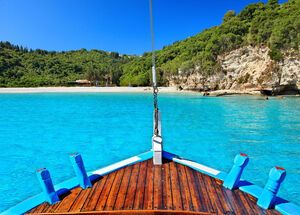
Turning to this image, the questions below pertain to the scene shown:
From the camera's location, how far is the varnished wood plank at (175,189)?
12.2 feet

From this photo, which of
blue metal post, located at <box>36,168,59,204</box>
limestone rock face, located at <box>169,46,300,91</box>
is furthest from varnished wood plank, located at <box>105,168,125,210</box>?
limestone rock face, located at <box>169,46,300,91</box>

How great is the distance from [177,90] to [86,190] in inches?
2420

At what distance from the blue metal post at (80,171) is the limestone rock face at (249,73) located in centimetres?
4657

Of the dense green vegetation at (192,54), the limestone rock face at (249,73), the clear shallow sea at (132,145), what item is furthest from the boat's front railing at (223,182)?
the dense green vegetation at (192,54)

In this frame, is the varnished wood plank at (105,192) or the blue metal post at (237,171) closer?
the varnished wood plank at (105,192)

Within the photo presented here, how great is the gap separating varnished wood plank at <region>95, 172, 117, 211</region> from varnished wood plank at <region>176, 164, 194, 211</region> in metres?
1.31

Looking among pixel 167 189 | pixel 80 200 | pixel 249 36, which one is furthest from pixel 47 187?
pixel 249 36

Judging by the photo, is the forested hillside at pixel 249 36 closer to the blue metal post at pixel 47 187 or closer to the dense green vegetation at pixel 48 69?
the dense green vegetation at pixel 48 69

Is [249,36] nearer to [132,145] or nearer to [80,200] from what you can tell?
[132,145]

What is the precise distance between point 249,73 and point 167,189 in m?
50.9

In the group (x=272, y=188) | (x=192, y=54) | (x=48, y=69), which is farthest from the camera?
(x=48, y=69)

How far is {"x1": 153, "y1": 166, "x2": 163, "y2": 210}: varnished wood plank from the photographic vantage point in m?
3.76

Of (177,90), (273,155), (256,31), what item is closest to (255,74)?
(256,31)

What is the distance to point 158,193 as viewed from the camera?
13.5ft
